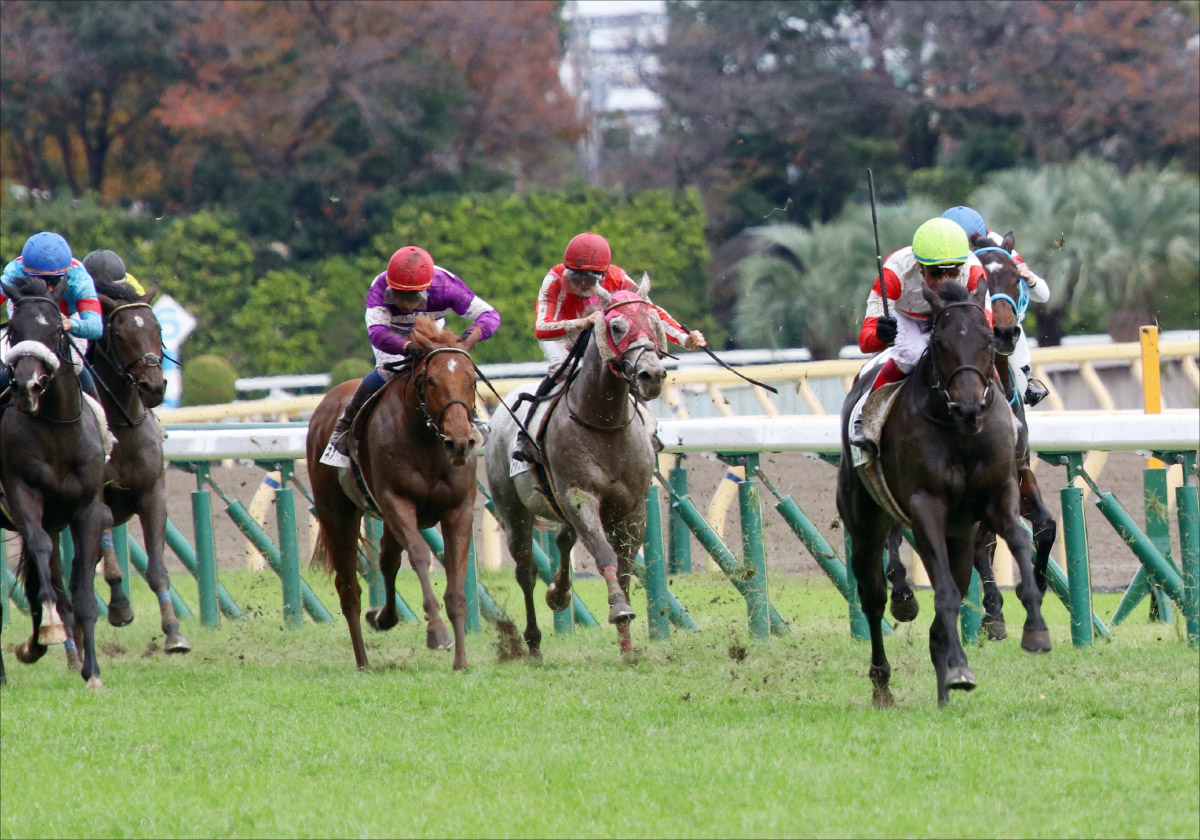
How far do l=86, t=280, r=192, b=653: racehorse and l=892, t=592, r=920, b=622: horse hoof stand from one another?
365 cm

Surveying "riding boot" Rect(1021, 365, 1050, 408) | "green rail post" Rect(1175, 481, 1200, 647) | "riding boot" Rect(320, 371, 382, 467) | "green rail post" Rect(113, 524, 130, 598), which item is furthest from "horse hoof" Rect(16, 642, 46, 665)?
"green rail post" Rect(1175, 481, 1200, 647)

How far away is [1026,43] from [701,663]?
25497mm

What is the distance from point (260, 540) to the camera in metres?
12.4

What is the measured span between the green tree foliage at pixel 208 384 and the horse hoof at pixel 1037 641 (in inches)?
673

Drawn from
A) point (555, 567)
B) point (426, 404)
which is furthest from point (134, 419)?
point (555, 567)

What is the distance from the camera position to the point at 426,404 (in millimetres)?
9258

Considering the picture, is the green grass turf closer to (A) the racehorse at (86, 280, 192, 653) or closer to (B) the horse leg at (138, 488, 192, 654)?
(B) the horse leg at (138, 488, 192, 654)

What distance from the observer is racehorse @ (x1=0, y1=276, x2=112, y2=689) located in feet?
29.9

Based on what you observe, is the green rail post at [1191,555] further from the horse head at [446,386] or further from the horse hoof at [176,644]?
the horse hoof at [176,644]

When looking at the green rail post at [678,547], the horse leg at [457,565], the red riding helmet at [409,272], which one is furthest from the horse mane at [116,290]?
the green rail post at [678,547]

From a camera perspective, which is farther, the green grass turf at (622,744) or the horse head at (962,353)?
the horse head at (962,353)

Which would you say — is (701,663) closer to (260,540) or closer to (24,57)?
(260,540)

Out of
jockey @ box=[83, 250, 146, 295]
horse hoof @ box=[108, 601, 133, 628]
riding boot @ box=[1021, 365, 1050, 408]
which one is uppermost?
jockey @ box=[83, 250, 146, 295]

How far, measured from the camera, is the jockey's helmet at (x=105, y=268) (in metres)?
10.4
